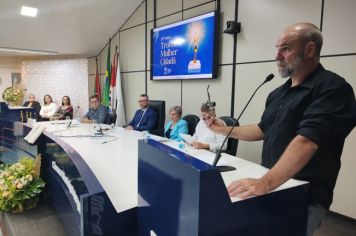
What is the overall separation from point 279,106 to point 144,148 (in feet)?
2.16

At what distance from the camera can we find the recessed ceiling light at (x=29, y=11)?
15.2ft

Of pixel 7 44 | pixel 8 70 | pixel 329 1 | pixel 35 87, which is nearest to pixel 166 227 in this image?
pixel 329 1

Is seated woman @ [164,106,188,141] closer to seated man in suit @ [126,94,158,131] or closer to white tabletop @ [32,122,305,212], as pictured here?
seated man in suit @ [126,94,158,131]

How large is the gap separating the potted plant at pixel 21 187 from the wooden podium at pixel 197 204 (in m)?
1.81

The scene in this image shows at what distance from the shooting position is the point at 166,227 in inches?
29.7

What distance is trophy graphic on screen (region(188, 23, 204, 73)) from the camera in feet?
12.3

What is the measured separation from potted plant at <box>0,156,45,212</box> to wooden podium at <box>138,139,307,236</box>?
1.81m

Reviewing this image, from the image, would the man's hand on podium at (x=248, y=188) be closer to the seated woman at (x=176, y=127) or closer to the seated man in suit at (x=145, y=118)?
the seated woman at (x=176, y=127)

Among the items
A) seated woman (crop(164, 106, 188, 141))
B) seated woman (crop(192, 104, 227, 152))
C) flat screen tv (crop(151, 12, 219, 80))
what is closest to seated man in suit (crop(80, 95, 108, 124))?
flat screen tv (crop(151, 12, 219, 80))

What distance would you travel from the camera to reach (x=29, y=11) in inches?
186

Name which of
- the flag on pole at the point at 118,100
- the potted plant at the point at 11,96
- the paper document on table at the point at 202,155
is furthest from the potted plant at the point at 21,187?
the potted plant at the point at 11,96

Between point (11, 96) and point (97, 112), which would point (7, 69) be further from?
point (97, 112)

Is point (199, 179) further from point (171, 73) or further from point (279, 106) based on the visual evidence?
point (171, 73)

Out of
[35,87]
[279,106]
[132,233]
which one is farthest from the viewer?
[35,87]
